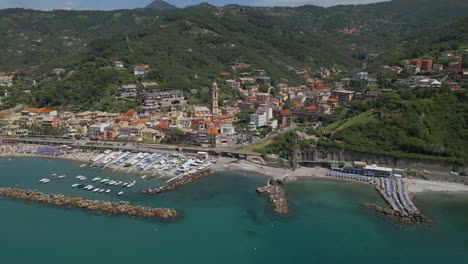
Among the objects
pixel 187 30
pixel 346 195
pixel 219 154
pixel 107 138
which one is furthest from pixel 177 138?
pixel 187 30

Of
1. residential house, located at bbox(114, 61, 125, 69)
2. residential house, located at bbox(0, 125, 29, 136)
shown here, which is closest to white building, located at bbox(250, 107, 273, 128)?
residential house, located at bbox(0, 125, 29, 136)

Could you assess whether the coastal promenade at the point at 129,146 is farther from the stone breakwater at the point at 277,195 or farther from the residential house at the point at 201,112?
the residential house at the point at 201,112

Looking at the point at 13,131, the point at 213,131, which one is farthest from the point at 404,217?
the point at 13,131

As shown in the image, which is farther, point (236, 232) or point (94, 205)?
point (94, 205)

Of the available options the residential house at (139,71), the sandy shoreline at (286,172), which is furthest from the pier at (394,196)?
the residential house at (139,71)

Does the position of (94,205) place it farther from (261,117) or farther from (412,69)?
(412,69)

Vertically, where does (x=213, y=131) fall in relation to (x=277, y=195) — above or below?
above
